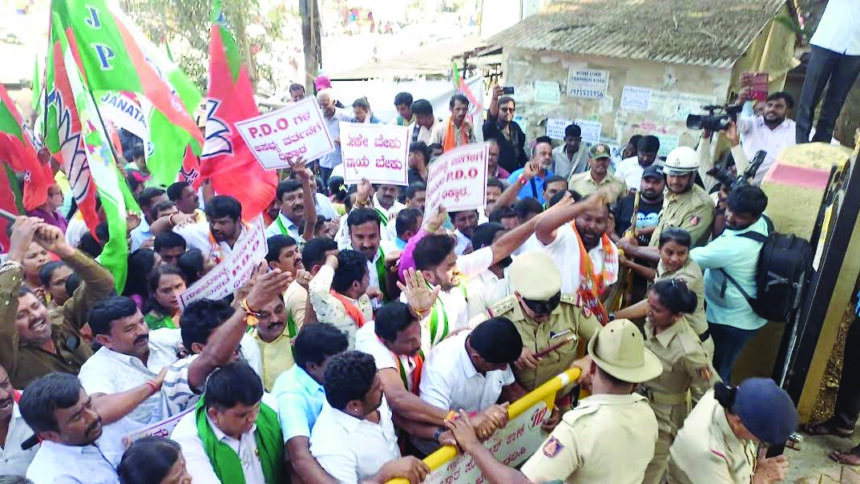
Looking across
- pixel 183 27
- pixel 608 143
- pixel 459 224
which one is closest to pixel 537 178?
pixel 459 224

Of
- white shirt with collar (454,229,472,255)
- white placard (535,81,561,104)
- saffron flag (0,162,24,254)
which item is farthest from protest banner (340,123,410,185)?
white placard (535,81,561,104)

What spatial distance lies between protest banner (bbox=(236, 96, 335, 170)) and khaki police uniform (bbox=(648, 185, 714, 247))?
3.10m

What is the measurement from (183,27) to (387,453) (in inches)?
528

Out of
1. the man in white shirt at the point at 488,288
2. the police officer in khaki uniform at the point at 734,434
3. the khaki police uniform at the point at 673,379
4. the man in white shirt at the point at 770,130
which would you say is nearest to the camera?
the police officer in khaki uniform at the point at 734,434

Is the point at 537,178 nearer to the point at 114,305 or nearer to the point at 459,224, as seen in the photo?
the point at 459,224

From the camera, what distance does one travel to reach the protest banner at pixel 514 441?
9.36 feet

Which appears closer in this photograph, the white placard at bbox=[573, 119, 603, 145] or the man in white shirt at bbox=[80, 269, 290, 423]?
the man in white shirt at bbox=[80, 269, 290, 423]

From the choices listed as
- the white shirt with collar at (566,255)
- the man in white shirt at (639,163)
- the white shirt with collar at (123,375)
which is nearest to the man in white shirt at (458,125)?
the man in white shirt at (639,163)

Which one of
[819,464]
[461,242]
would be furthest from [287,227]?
[819,464]

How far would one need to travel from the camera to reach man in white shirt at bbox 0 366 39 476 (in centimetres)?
289

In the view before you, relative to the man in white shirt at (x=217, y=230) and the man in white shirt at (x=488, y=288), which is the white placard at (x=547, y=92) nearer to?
the man in white shirt at (x=488, y=288)

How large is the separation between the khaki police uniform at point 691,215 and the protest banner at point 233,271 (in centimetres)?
353

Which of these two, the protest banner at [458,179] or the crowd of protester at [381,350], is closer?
the crowd of protester at [381,350]

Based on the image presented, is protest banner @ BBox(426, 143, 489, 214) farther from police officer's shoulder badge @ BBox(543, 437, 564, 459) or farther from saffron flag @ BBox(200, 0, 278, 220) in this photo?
police officer's shoulder badge @ BBox(543, 437, 564, 459)
